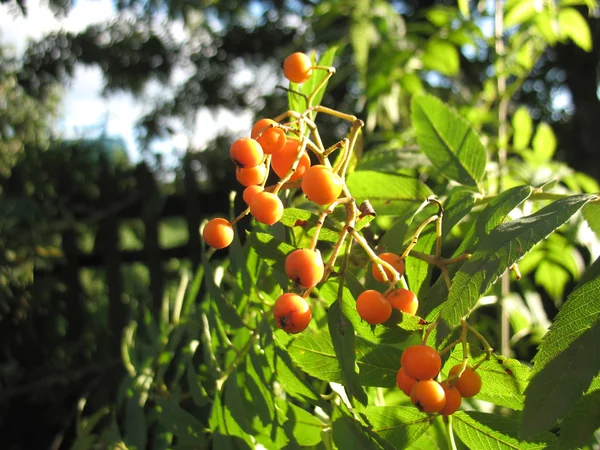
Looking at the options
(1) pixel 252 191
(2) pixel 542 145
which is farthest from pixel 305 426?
(2) pixel 542 145

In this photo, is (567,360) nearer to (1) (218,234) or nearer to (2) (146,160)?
(1) (218,234)

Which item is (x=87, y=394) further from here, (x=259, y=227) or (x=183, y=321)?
(x=259, y=227)

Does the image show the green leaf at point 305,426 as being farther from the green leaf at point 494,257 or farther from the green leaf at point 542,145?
the green leaf at point 542,145

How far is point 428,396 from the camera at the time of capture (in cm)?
35

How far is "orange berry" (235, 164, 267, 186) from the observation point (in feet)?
1.43

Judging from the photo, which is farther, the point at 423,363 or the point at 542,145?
the point at 542,145

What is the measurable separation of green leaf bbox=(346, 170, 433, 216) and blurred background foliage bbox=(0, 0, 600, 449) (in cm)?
52

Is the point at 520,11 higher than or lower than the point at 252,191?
lower

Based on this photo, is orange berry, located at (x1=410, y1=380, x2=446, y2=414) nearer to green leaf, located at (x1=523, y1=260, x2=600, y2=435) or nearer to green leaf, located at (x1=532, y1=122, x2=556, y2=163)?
green leaf, located at (x1=523, y1=260, x2=600, y2=435)

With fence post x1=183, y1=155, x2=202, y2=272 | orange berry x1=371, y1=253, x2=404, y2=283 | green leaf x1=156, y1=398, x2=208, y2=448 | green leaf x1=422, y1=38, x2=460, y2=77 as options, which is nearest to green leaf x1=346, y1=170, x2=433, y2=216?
orange berry x1=371, y1=253, x2=404, y2=283

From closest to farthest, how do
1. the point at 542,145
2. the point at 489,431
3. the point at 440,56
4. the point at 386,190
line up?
the point at 489,431, the point at 386,190, the point at 542,145, the point at 440,56

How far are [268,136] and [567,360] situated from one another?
244 mm

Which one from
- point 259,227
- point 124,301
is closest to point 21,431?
point 124,301

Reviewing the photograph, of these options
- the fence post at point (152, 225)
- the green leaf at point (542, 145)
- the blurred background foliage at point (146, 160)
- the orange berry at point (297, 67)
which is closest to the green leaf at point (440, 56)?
the blurred background foliage at point (146, 160)
